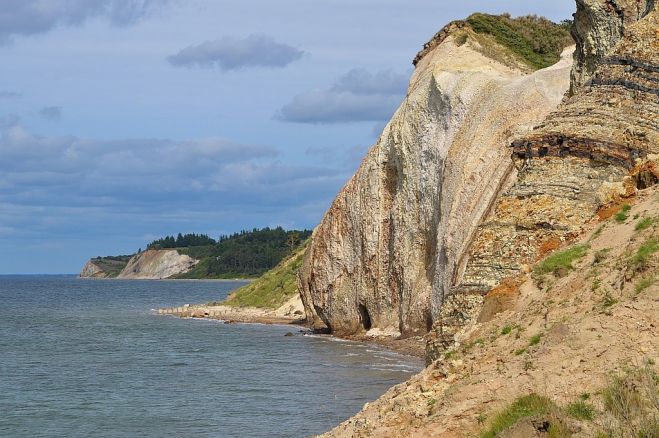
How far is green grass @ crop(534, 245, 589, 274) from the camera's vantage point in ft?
53.9

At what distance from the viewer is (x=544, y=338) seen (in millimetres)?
14508

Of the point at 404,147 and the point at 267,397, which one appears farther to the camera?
the point at 404,147

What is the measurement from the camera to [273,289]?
85562mm

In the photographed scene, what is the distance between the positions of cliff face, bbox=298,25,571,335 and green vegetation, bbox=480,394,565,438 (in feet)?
70.1

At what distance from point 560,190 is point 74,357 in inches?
1403

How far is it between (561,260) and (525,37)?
42.5 meters

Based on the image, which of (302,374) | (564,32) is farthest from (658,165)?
(564,32)

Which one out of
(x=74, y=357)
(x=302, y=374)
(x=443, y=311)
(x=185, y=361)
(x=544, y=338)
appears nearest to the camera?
(x=544, y=338)

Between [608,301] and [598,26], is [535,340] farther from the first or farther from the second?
[598,26]

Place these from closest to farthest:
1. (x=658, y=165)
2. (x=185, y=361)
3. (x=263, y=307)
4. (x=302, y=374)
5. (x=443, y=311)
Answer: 1. (x=658, y=165)
2. (x=443, y=311)
3. (x=302, y=374)
4. (x=185, y=361)
5. (x=263, y=307)

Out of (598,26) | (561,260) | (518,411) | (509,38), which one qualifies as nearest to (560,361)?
(518,411)

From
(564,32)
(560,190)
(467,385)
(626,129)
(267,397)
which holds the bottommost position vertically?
(267,397)

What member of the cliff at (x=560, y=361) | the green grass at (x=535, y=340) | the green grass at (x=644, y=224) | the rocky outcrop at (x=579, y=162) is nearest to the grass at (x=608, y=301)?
the cliff at (x=560, y=361)

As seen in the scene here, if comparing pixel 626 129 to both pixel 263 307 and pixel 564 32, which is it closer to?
pixel 564 32
